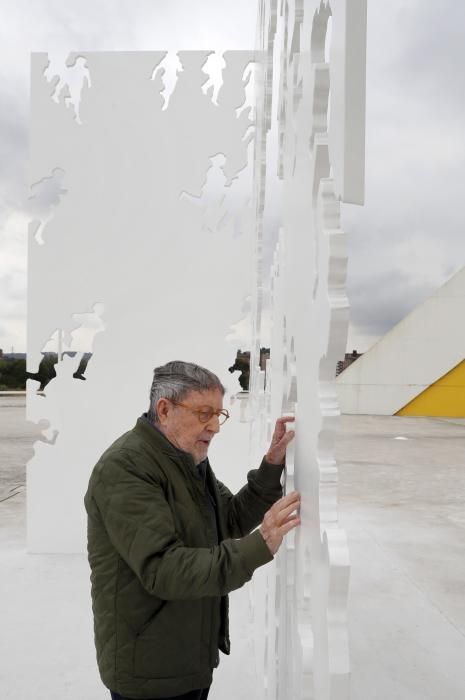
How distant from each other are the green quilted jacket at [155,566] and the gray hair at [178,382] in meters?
0.07

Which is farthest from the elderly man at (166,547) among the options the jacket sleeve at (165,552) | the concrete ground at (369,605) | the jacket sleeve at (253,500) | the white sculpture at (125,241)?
the white sculpture at (125,241)

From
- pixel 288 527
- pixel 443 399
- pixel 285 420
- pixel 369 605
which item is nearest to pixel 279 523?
pixel 288 527

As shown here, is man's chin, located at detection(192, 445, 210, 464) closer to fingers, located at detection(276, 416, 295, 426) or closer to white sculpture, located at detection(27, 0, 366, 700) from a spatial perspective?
fingers, located at detection(276, 416, 295, 426)

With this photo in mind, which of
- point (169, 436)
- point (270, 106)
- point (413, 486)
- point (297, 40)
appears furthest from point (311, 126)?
point (413, 486)

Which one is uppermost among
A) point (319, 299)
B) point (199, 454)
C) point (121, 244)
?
point (121, 244)

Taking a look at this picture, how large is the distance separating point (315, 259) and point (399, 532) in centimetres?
418

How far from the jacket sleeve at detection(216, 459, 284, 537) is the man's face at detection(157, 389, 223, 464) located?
25 cm

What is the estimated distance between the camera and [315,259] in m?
0.99

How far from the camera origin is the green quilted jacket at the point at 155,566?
1216mm

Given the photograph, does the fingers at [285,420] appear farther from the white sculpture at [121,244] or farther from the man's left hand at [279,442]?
the white sculpture at [121,244]

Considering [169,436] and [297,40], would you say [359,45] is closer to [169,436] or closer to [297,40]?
[297,40]

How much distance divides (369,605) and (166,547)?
97.7 inches

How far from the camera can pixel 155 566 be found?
1.22 meters

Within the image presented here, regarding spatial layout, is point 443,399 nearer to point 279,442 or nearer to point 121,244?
point 121,244
